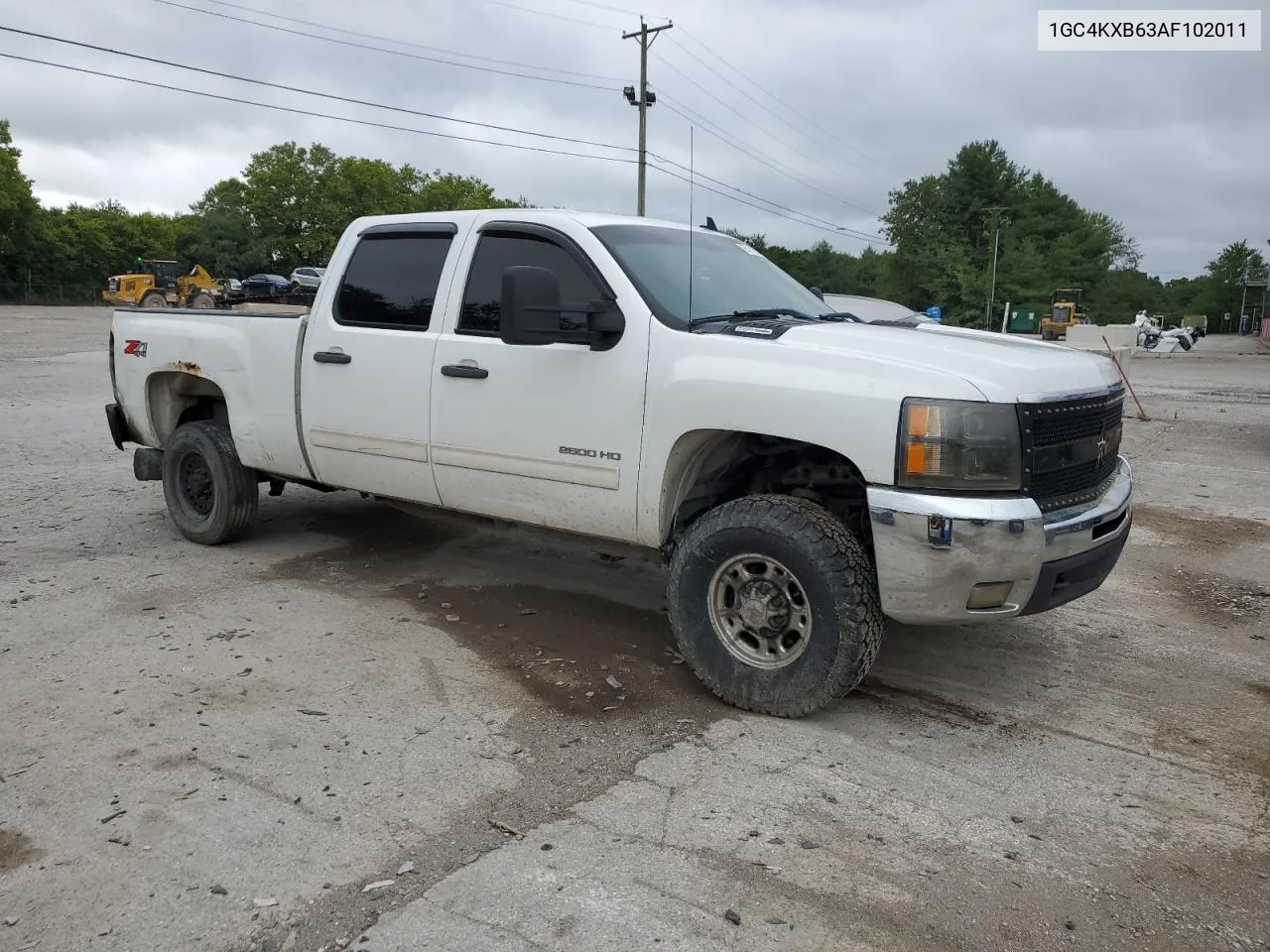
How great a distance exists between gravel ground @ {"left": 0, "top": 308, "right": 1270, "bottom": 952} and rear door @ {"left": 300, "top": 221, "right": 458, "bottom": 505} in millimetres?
690

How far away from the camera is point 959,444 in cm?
353

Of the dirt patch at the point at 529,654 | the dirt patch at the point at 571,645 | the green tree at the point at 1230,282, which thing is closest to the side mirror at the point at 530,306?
the dirt patch at the point at 529,654

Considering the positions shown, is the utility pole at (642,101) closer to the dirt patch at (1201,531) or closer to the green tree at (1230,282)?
the dirt patch at (1201,531)

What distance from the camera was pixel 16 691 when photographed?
4.10 m

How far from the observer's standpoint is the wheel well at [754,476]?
417 cm

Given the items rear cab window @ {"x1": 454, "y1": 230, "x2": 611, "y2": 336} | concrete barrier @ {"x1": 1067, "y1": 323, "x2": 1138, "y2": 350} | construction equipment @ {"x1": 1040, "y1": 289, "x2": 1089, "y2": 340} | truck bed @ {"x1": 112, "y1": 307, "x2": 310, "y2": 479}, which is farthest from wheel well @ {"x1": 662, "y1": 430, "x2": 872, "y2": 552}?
construction equipment @ {"x1": 1040, "y1": 289, "x2": 1089, "y2": 340}

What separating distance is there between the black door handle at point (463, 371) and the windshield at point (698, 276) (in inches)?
32.9

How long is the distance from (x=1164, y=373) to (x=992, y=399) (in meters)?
25.4

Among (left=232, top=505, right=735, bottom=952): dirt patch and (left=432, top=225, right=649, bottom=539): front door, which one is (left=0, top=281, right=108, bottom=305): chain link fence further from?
(left=432, top=225, right=649, bottom=539): front door

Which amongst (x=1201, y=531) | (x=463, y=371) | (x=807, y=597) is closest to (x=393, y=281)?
(x=463, y=371)

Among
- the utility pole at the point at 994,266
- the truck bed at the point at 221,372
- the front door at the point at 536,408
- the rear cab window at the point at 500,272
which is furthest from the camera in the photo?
the utility pole at the point at 994,266

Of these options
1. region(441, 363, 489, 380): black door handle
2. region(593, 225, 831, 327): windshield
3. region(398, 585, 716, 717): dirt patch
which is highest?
region(593, 225, 831, 327): windshield

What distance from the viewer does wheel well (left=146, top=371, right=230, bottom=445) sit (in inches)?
257

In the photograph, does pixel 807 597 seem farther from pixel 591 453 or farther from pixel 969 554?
pixel 591 453
